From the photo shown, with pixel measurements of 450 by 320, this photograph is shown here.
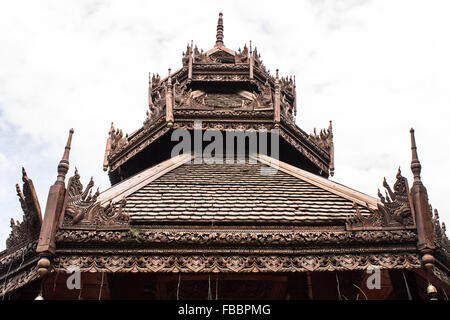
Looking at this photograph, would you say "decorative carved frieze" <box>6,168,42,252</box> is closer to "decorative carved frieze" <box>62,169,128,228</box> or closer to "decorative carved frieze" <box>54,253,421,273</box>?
"decorative carved frieze" <box>62,169,128,228</box>

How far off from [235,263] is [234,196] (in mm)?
1971

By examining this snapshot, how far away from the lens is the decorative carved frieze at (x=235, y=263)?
708 cm

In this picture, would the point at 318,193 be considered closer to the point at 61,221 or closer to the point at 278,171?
the point at 278,171

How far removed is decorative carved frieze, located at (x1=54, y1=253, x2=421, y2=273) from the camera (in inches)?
279

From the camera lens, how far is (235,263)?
23.5 ft

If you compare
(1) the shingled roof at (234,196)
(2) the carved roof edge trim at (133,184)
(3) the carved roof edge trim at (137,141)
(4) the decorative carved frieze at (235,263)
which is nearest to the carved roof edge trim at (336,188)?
(1) the shingled roof at (234,196)

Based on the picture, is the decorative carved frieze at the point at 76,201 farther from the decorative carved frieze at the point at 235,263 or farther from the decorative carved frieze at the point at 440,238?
the decorative carved frieze at the point at 440,238

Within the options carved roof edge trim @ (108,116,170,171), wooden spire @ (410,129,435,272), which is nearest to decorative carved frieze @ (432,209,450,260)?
wooden spire @ (410,129,435,272)

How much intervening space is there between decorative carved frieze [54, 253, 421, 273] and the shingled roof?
672mm

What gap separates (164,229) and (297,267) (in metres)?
1.89

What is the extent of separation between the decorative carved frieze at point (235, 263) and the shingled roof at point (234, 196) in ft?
2.21
